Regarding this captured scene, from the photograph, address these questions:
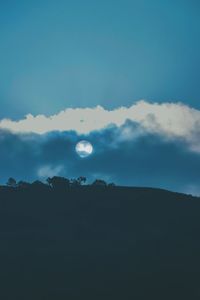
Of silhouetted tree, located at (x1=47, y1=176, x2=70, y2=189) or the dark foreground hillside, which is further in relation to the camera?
silhouetted tree, located at (x1=47, y1=176, x2=70, y2=189)

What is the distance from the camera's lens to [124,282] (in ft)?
257

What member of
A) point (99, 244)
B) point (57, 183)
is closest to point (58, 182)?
point (57, 183)

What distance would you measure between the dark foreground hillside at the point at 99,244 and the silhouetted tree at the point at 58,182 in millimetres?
10659

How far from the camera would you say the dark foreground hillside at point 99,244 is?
75.4 meters

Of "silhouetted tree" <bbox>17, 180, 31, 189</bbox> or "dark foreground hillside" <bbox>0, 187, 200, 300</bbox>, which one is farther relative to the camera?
"silhouetted tree" <bbox>17, 180, 31, 189</bbox>

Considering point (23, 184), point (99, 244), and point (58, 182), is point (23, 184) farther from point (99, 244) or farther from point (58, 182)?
point (99, 244)

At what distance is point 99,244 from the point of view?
320 feet

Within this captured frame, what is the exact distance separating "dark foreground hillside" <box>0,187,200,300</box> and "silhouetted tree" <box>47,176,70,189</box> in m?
10.7

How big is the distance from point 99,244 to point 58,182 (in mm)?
51840

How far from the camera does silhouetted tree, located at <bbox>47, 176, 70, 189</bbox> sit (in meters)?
143

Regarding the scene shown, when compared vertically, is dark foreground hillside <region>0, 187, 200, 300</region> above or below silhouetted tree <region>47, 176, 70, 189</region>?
below

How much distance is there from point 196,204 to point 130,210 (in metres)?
16.9

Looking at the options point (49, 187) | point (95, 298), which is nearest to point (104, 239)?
point (95, 298)

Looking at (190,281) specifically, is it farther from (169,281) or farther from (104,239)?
(104,239)
